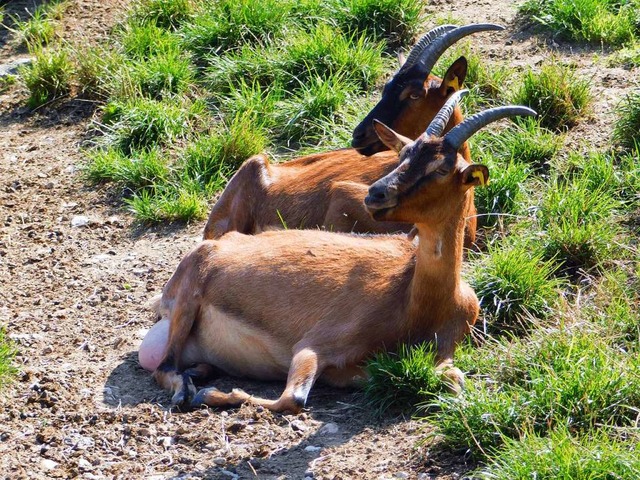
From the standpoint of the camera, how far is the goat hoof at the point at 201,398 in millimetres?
6109

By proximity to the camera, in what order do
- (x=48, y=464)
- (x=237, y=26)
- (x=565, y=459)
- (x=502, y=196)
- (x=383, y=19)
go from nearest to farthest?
(x=565, y=459) → (x=48, y=464) → (x=502, y=196) → (x=383, y=19) → (x=237, y=26)

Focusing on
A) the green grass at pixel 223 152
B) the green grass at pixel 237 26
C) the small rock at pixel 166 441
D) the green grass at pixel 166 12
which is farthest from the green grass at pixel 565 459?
the green grass at pixel 166 12

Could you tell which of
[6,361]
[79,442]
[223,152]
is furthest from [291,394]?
[223,152]

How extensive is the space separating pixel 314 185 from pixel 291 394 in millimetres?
2578

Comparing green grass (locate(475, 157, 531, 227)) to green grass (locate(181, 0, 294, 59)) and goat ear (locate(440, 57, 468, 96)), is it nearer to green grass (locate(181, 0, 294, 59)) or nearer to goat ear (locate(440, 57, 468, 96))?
goat ear (locate(440, 57, 468, 96))

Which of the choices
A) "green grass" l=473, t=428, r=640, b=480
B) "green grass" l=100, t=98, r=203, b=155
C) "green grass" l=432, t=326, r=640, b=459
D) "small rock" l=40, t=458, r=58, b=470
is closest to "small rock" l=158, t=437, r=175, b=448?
"small rock" l=40, t=458, r=58, b=470

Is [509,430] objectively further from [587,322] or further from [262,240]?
[262,240]

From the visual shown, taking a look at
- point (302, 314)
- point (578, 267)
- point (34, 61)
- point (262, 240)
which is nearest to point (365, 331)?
point (302, 314)

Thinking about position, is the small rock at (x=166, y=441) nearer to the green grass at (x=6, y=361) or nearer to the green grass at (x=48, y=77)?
the green grass at (x=6, y=361)

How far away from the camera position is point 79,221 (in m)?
8.69

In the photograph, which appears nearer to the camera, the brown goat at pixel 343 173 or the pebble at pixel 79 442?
the pebble at pixel 79 442

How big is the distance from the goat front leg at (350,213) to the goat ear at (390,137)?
3.84 ft

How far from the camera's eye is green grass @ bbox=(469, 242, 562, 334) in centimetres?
657

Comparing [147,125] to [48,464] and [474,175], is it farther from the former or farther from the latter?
[48,464]
